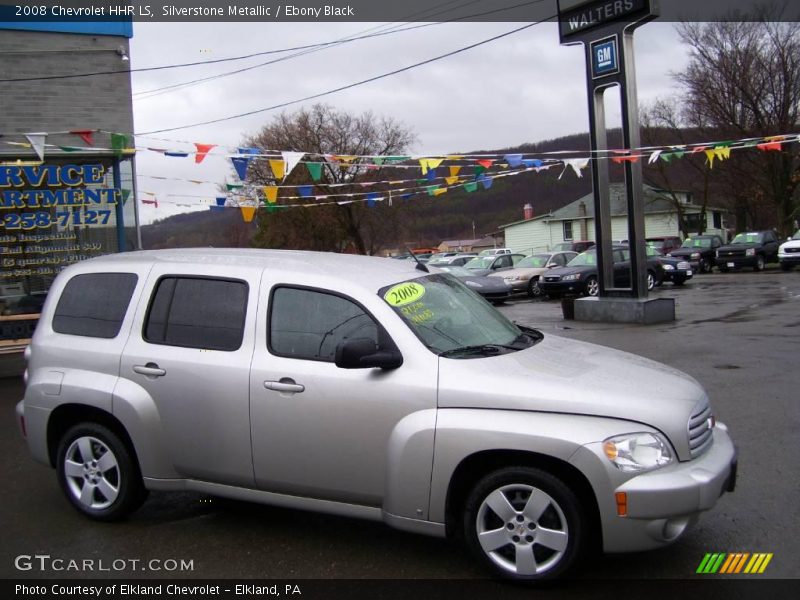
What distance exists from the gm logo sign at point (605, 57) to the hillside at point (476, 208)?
31.1ft

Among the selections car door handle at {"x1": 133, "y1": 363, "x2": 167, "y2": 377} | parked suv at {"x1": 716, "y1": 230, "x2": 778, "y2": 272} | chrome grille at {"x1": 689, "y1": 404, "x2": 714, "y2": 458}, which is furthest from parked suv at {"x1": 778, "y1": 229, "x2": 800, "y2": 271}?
car door handle at {"x1": 133, "y1": 363, "x2": 167, "y2": 377}

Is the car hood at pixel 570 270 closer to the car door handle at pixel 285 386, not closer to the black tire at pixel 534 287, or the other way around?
the black tire at pixel 534 287

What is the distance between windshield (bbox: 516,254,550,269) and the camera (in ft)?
84.5

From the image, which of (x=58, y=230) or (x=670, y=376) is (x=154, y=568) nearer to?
(x=670, y=376)

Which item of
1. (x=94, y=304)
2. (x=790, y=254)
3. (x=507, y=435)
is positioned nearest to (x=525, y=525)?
(x=507, y=435)

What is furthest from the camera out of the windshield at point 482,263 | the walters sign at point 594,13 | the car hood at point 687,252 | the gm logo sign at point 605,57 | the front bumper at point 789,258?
the car hood at point 687,252

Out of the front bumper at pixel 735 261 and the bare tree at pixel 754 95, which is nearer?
the front bumper at pixel 735 261

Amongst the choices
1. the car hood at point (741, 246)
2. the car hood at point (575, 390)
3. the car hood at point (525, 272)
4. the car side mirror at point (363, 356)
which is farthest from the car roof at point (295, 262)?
the car hood at point (741, 246)

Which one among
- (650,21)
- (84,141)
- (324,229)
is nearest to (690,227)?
(324,229)

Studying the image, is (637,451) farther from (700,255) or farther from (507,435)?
(700,255)

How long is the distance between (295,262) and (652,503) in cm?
252

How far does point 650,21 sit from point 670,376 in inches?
479

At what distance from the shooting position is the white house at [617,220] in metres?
57.5

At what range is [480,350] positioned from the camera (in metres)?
4.17
